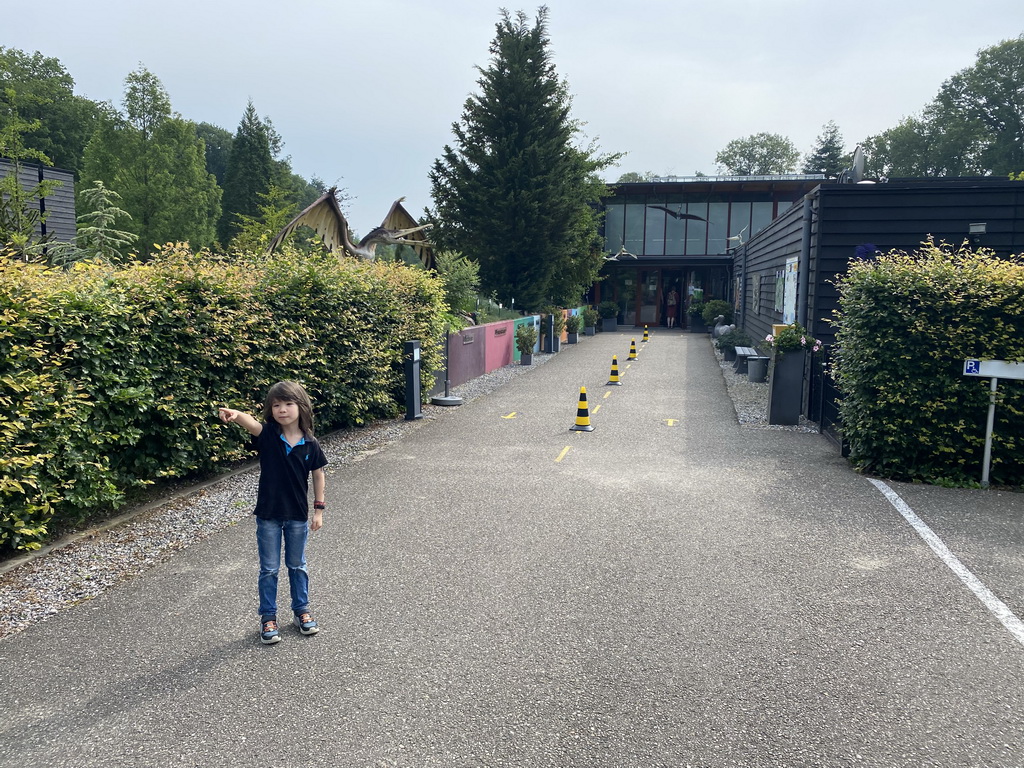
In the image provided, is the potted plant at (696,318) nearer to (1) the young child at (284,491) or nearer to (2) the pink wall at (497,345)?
(2) the pink wall at (497,345)

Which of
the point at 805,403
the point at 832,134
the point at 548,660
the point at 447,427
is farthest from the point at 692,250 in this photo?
the point at 832,134

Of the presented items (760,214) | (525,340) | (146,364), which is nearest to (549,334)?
(525,340)

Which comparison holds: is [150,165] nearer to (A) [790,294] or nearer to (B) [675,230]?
(B) [675,230]

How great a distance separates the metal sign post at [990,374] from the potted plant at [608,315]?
30.3m

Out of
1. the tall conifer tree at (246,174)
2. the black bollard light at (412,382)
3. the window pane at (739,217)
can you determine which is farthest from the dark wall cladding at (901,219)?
the tall conifer tree at (246,174)

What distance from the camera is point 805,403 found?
42.1ft

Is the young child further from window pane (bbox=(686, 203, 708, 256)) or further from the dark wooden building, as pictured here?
window pane (bbox=(686, 203, 708, 256))

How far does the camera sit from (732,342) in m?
23.2

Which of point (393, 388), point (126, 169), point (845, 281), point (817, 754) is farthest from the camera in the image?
point (126, 169)

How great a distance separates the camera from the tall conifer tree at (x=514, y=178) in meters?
26.7

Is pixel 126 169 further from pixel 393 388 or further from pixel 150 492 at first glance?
pixel 150 492

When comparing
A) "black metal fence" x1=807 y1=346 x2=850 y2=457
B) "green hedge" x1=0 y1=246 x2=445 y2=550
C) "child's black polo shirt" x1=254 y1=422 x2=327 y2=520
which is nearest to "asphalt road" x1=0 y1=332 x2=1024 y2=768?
"child's black polo shirt" x1=254 y1=422 x2=327 y2=520

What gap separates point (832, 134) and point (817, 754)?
79815 mm

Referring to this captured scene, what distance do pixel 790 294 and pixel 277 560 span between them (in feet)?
43.8
